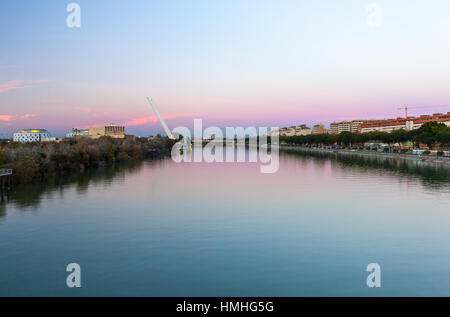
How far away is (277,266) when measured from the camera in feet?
18.2

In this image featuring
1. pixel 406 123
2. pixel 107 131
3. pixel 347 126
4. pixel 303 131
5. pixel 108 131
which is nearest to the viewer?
pixel 107 131

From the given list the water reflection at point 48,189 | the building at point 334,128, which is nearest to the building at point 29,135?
the water reflection at point 48,189

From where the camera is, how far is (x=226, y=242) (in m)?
6.77

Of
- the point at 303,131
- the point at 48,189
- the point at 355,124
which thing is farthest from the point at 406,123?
the point at 48,189

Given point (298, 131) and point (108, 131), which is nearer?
point (108, 131)

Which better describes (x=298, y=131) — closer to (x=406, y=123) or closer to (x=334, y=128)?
(x=334, y=128)

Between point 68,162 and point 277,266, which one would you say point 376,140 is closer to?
point 68,162

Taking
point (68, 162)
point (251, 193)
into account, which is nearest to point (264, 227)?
point (251, 193)

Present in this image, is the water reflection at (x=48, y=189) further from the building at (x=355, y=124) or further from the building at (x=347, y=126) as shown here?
the building at (x=355, y=124)

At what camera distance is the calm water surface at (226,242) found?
16.2 feet

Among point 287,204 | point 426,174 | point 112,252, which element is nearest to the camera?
point 112,252

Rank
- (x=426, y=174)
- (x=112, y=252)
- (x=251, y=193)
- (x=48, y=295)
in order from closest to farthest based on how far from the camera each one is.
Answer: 1. (x=48, y=295)
2. (x=112, y=252)
3. (x=251, y=193)
4. (x=426, y=174)
